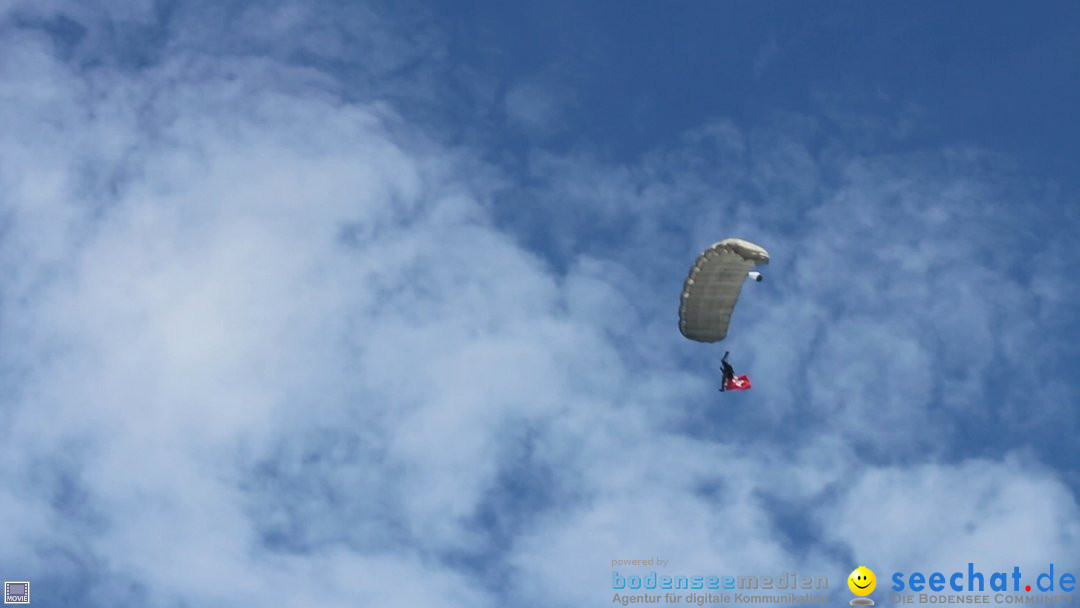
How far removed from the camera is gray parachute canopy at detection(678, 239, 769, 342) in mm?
53062

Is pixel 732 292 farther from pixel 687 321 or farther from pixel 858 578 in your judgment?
pixel 858 578

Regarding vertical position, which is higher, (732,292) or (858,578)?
(732,292)

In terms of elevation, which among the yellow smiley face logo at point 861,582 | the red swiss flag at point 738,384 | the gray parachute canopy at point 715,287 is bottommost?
the yellow smiley face logo at point 861,582

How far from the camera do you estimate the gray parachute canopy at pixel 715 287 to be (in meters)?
53.1

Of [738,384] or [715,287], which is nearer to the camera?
[715,287]

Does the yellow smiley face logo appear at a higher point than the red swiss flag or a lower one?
lower

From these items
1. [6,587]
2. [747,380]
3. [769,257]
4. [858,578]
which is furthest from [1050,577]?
[6,587]

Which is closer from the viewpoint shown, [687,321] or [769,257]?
[769,257]

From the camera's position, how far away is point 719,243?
173 feet

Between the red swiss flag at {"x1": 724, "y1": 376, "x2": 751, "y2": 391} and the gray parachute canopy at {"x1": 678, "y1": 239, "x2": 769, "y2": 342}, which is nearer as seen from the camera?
the gray parachute canopy at {"x1": 678, "y1": 239, "x2": 769, "y2": 342}

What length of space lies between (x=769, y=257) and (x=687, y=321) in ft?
19.2

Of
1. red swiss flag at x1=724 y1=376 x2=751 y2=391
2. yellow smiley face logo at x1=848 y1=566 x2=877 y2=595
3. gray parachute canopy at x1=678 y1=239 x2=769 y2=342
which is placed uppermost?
gray parachute canopy at x1=678 y1=239 x2=769 y2=342

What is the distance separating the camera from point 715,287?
182ft

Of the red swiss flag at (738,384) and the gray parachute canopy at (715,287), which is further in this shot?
the red swiss flag at (738,384)
